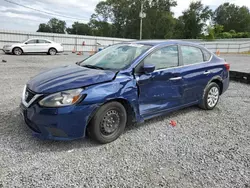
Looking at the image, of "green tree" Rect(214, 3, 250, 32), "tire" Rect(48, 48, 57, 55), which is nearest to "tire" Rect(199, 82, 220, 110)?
"tire" Rect(48, 48, 57, 55)

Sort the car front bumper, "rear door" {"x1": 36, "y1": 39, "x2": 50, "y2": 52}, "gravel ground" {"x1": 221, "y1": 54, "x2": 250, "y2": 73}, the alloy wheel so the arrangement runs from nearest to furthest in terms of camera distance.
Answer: the car front bumper
the alloy wheel
"gravel ground" {"x1": 221, "y1": 54, "x2": 250, "y2": 73}
"rear door" {"x1": 36, "y1": 39, "x2": 50, "y2": 52}

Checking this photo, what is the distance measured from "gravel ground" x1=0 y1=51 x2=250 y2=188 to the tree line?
144ft

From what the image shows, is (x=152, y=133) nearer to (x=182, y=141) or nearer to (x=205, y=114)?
(x=182, y=141)

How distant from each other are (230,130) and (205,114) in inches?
29.7

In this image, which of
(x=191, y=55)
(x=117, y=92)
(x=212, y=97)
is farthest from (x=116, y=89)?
(x=212, y=97)

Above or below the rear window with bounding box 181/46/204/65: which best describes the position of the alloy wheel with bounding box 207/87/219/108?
below

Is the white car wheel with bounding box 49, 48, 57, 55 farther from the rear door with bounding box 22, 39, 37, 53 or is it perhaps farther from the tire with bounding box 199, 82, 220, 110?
the tire with bounding box 199, 82, 220, 110

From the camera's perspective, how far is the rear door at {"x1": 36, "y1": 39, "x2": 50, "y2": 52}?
1511 cm

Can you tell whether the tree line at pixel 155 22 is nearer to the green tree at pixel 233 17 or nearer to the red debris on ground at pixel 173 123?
the green tree at pixel 233 17

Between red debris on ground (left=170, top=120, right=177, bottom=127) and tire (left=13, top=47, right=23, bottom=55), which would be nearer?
red debris on ground (left=170, top=120, right=177, bottom=127)

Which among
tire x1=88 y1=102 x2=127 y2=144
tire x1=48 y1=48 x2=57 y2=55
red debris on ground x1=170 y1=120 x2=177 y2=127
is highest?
tire x1=48 y1=48 x2=57 y2=55

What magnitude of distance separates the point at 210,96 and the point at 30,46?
14133 millimetres

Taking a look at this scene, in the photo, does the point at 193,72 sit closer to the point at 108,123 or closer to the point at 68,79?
the point at 108,123

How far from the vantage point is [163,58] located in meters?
3.57
